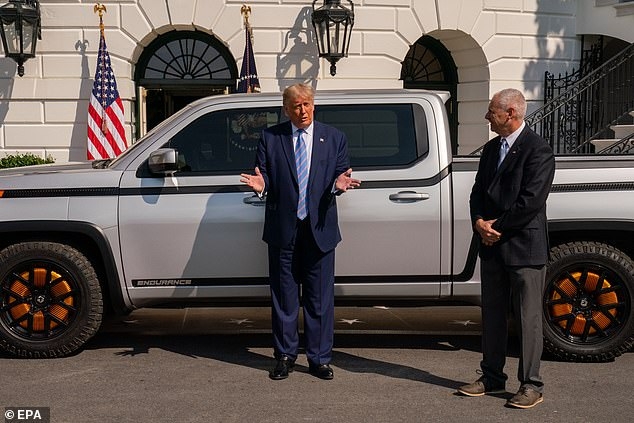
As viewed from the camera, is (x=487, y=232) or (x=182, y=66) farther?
(x=182, y=66)

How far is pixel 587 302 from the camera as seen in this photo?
19.1 ft

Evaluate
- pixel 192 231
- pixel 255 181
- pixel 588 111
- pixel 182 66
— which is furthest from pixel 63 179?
pixel 588 111

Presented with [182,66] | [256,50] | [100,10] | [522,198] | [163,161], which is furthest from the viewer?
[182,66]

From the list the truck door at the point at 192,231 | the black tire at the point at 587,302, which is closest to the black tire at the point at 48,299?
the truck door at the point at 192,231

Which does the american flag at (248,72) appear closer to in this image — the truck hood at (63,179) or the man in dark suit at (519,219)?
the truck hood at (63,179)

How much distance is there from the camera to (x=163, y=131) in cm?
596

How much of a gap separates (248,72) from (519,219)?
815cm

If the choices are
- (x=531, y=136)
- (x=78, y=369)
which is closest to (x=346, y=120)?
(x=531, y=136)

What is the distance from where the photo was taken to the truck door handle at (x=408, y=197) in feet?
19.0

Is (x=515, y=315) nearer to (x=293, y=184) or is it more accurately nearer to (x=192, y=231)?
(x=293, y=184)

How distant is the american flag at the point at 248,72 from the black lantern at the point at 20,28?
3.10 m

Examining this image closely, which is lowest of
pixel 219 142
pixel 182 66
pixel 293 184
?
pixel 293 184

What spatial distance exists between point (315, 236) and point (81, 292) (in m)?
1.73

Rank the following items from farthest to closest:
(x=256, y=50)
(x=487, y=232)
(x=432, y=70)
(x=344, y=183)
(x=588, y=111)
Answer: (x=432, y=70) → (x=588, y=111) → (x=256, y=50) → (x=344, y=183) → (x=487, y=232)
